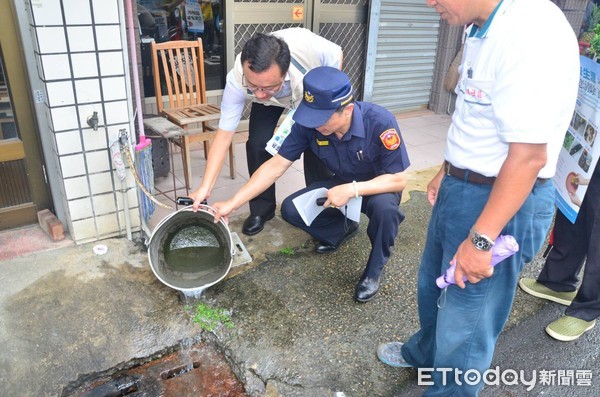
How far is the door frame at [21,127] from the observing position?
9.18 feet

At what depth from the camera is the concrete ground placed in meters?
2.36

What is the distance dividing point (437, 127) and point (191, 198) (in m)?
4.46

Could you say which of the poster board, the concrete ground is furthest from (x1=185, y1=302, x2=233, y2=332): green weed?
the poster board

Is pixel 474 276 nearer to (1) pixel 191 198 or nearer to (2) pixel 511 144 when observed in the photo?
(2) pixel 511 144

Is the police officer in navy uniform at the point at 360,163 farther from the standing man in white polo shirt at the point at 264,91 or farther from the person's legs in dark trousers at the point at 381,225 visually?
the standing man in white polo shirt at the point at 264,91

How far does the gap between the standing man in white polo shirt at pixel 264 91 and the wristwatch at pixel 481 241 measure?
1.45 metres

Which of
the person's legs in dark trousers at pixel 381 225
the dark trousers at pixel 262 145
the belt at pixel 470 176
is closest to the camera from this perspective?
the belt at pixel 470 176

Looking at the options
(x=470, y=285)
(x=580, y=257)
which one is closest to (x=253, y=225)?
(x=470, y=285)

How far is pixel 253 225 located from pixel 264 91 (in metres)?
1.20

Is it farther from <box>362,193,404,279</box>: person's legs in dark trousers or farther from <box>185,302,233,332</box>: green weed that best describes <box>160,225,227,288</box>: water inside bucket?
<box>362,193,404,279</box>: person's legs in dark trousers

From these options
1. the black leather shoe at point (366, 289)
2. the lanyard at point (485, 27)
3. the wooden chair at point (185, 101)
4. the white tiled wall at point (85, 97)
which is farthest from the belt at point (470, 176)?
the wooden chair at point (185, 101)

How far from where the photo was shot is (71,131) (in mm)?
2855

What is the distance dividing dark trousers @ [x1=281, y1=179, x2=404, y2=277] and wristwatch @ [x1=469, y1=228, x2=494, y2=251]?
1191mm

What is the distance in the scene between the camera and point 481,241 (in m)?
1.55
